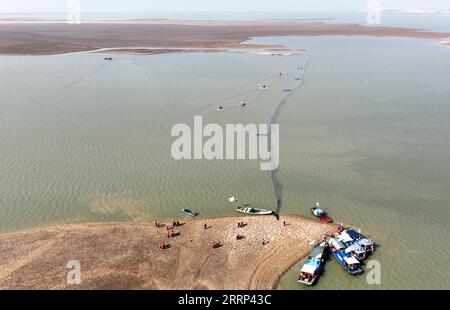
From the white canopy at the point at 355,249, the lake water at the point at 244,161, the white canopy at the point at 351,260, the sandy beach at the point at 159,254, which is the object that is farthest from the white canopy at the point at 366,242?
the sandy beach at the point at 159,254

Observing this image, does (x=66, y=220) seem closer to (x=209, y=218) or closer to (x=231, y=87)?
(x=209, y=218)

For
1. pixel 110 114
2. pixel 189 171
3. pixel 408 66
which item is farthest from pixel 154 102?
pixel 408 66

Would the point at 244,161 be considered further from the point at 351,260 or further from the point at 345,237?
the point at 351,260

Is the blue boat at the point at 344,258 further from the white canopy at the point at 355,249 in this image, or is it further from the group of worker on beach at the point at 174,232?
the group of worker on beach at the point at 174,232

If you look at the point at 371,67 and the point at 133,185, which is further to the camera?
the point at 371,67

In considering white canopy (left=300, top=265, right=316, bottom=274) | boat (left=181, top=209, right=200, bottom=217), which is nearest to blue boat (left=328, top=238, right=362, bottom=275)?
white canopy (left=300, top=265, right=316, bottom=274)

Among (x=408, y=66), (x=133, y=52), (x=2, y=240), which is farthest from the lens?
(x=133, y=52)

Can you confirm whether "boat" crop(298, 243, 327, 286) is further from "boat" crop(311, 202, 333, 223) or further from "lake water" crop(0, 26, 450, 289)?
"boat" crop(311, 202, 333, 223)
